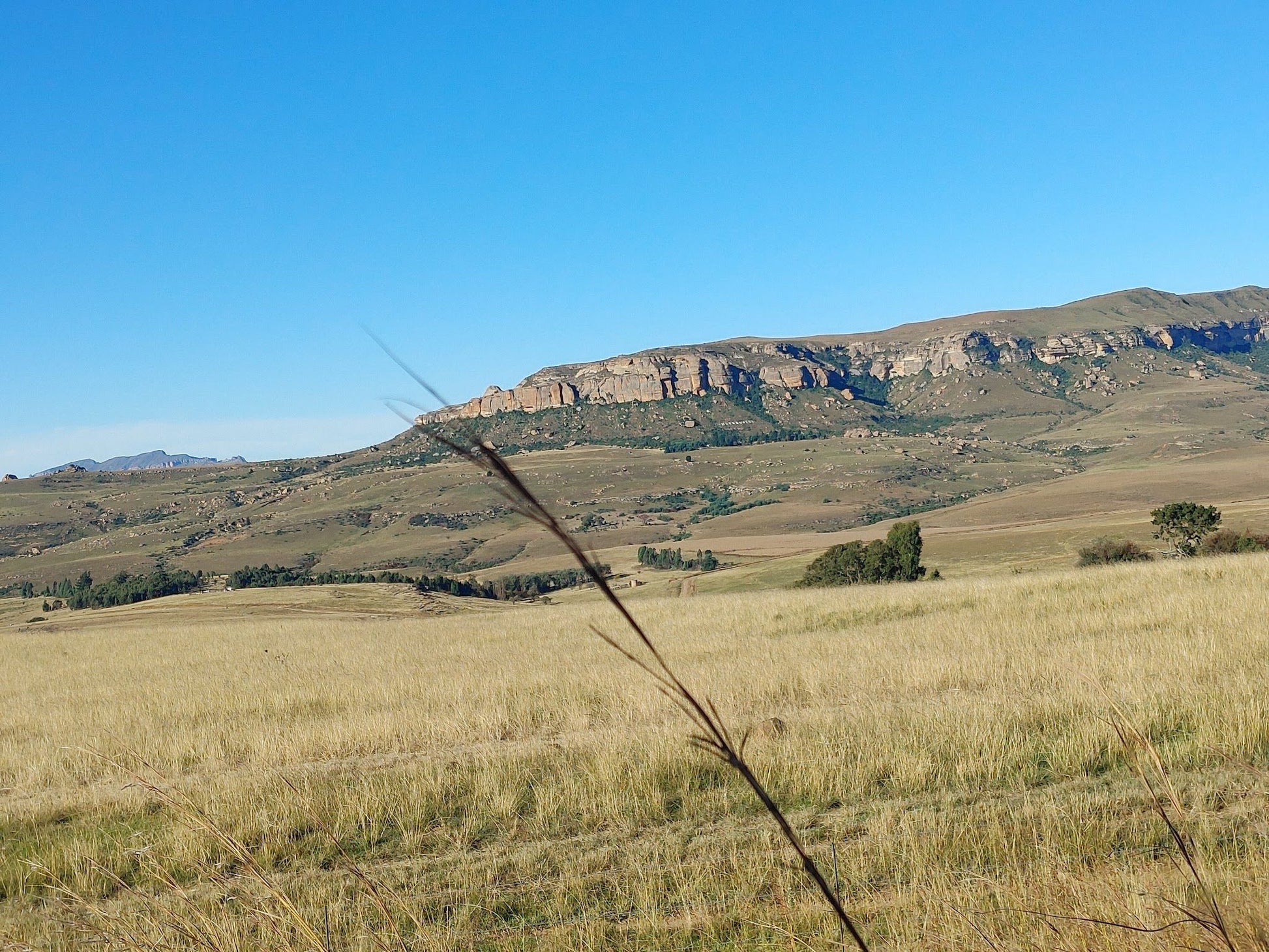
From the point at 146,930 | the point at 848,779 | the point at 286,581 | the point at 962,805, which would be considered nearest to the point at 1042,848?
the point at 962,805

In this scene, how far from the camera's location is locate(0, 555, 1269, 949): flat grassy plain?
511 centimetres

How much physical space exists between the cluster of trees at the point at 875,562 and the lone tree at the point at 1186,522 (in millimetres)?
10219

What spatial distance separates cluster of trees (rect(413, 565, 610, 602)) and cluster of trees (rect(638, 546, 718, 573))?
988 cm

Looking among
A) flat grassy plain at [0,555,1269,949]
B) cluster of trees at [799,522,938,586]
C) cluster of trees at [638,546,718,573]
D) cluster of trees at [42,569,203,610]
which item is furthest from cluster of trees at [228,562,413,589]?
flat grassy plain at [0,555,1269,949]

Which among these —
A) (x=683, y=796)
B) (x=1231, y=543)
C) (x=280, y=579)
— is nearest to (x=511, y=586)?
(x=280, y=579)

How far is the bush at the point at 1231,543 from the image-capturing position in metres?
→ 35.7

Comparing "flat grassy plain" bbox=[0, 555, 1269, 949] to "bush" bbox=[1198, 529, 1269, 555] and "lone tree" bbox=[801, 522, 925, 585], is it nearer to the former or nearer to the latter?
"bush" bbox=[1198, 529, 1269, 555]

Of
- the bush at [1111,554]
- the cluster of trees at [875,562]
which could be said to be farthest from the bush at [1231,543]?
the cluster of trees at [875,562]

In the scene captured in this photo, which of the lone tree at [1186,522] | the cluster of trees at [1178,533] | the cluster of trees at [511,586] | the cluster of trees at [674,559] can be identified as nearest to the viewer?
the cluster of trees at [1178,533]

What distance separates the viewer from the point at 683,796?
8211mm

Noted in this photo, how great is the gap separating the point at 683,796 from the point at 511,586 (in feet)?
286

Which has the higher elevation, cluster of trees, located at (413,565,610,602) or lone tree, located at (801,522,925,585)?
lone tree, located at (801,522,925,585)

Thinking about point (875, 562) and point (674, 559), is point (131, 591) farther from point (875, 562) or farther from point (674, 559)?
point (674, 559)

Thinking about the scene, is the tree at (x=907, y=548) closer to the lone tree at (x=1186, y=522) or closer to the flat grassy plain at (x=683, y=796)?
the lone tree at (x=1186, y=522)
